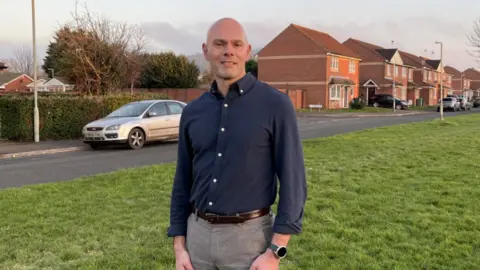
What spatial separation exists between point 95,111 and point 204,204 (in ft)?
61.5

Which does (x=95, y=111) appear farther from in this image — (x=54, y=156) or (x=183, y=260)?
(x=183, y=260)

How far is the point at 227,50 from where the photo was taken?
2.38 meters

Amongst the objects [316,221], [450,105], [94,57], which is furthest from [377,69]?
[316,221]

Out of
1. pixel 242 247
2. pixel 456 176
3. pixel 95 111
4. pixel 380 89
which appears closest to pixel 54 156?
pixel 95 111

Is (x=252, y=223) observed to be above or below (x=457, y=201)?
above

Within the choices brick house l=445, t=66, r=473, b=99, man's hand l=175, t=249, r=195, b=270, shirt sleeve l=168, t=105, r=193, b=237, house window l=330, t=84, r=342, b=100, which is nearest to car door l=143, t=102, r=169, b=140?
shirt sleeve l=168, t=105, r=193, b=237

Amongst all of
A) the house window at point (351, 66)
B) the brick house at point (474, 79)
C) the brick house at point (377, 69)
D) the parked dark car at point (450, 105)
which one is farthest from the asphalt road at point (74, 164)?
the brick house at point (474, 79)

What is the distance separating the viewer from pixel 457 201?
266 inches

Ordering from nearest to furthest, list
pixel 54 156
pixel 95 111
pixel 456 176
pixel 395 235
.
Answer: pixel 395 235, pixel 456 176, pixel 54 156, pixel 95 111

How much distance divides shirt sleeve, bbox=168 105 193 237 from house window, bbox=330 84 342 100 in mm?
50914

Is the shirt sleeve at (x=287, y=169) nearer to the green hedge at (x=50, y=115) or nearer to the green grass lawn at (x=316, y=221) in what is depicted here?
the green grass lawn at (x=316, y=221)

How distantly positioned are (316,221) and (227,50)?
3860 millimetres

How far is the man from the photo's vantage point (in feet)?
7.68

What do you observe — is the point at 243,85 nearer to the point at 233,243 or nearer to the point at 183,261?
the point at 233,243
